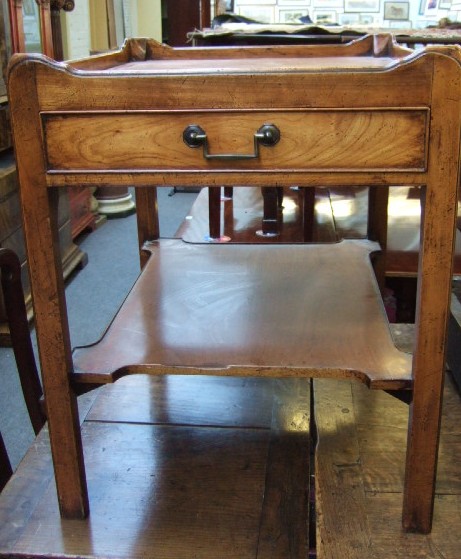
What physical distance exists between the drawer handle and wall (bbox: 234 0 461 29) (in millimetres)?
5277

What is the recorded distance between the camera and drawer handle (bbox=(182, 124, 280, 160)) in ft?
2.72

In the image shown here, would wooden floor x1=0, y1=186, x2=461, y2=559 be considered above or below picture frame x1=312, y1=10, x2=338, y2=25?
→ below

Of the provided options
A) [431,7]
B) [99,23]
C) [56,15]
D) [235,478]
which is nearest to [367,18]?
[431,7]

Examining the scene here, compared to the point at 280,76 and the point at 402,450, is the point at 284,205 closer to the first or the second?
the point at 402,450

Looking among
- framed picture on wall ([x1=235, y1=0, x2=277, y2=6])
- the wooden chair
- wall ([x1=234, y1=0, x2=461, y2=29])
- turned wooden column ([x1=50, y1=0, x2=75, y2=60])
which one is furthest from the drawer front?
framed picture on wall ([x1=235, y1=0, x2=277, y2=6])

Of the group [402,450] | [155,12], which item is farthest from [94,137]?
[155,12]

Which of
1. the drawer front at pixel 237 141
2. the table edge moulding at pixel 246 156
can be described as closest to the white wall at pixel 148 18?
the table edge moulding at pixel 246 156

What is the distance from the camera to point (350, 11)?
583 cm

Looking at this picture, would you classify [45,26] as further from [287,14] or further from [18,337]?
[287,14]

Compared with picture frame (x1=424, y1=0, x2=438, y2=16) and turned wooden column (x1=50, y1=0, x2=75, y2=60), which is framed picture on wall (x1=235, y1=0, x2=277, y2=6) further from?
turned wooden column (x1=50, y1=0, x2=75, y2=60)

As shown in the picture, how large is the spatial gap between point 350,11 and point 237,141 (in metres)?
5.49

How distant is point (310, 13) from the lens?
19.2 feet

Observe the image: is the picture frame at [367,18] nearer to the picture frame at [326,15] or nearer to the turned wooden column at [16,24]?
the picture frame at [326,15]

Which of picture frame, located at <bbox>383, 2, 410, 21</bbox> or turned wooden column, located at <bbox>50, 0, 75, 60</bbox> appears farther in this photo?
picture frame, located at <bbox>383, 2, 410, 21</bbox>
